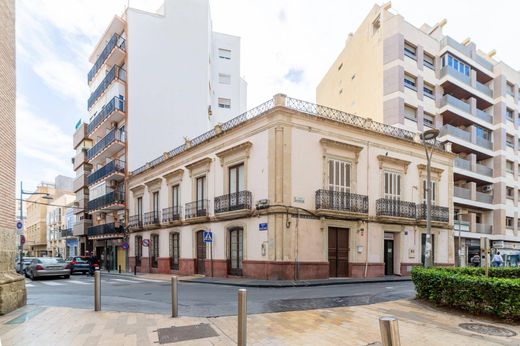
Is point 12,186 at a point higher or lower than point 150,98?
lower

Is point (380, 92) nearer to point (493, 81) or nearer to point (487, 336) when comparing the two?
point (493, 81)

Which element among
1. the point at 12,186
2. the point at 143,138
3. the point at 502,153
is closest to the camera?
the point at 12,186

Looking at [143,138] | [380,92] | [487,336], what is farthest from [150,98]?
[487,336]

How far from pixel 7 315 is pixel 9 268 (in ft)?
4.24

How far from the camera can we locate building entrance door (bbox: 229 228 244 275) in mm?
18594

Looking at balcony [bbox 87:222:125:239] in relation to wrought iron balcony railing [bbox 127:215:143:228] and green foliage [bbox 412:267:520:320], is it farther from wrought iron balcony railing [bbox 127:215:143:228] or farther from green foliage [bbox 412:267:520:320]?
green foliage [bbox 412:267:520:320]

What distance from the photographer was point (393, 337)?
278 cm

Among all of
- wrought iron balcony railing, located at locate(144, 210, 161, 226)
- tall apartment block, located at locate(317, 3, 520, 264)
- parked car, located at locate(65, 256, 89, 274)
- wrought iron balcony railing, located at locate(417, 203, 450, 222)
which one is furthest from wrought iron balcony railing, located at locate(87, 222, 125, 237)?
tall apartment block, located at locate(317, 3, 520, 264)

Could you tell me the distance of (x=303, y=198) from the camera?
56.8 feet

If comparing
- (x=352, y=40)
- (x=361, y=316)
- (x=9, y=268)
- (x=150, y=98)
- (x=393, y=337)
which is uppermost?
(x=352, y=40)

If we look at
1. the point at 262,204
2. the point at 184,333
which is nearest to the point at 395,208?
the point at 262,204

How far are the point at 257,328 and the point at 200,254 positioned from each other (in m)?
15.5

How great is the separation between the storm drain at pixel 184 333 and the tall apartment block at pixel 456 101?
26761 mm

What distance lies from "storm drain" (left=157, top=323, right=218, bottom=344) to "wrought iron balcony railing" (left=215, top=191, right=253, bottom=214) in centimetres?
1119
